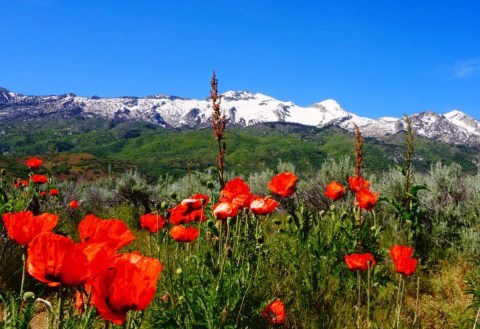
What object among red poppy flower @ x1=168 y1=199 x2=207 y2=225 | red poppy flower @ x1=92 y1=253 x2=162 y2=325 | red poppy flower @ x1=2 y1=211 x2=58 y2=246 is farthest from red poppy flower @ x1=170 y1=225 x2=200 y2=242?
red poppy flower @ x1=92 y1=253 x2=162 y2=325

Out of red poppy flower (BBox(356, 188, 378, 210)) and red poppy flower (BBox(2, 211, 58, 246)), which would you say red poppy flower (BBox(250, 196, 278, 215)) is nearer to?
red poppy flower (BBox(356, 188, 378, 210))

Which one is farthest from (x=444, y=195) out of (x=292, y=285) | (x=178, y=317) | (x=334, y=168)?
(x=178, y=317)

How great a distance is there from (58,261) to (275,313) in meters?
1.90

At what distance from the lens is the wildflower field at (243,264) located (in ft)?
4.13

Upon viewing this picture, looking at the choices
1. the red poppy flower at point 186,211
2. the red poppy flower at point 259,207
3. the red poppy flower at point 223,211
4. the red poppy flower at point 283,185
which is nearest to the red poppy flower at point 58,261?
the red poppy flower at point 223,211

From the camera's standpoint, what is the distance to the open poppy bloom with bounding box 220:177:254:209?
2773 millimetres

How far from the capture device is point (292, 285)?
4043mm

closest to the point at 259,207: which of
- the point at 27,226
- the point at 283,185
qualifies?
the point at 283,185

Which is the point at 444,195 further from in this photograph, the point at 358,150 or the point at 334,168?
the point at 358,150

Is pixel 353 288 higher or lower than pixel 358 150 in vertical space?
lower

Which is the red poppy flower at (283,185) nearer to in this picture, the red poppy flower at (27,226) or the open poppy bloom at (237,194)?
the open poppy bloom at (237,194)

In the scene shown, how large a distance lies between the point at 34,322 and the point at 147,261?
3.33 meters

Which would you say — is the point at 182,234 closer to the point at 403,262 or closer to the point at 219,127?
the point at 219,127

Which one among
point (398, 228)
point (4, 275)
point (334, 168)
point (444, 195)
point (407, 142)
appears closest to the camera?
point (407, 142)
